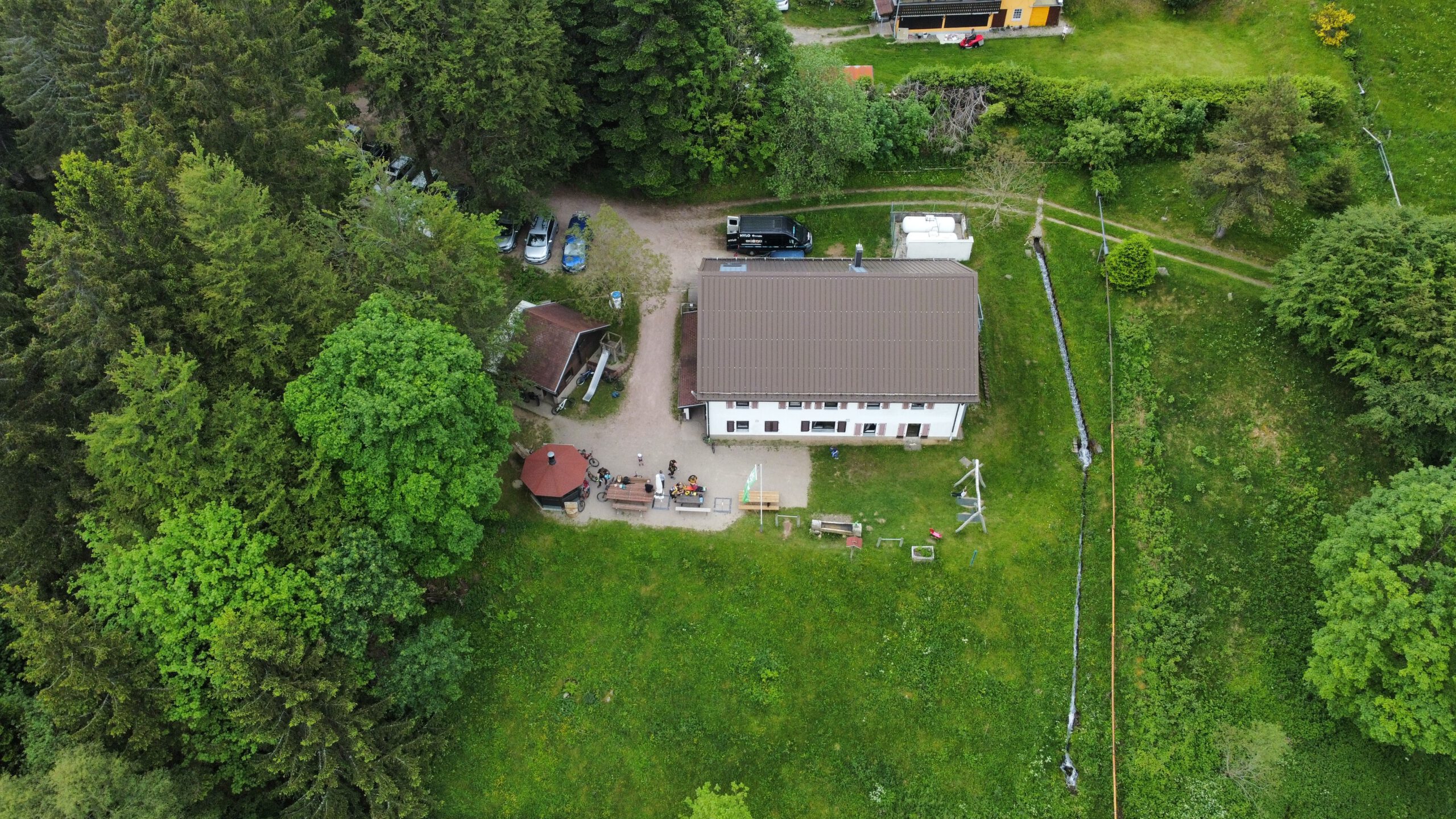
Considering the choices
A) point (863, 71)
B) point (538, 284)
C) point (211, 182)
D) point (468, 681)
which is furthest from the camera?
point (863, 71)

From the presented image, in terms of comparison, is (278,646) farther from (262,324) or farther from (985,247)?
(985,247)

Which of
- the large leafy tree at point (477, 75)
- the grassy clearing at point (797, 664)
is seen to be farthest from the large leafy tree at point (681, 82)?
the grassy clearing at point (797, 664)

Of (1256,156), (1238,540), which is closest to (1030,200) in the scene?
(1256,156)

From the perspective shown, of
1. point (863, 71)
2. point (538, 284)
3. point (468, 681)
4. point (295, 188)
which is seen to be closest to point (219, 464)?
point (468, 681)

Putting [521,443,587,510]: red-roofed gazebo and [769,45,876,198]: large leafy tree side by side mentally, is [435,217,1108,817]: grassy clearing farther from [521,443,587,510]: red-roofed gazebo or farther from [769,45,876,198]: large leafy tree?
[769,45,876,198]: large leafy tree

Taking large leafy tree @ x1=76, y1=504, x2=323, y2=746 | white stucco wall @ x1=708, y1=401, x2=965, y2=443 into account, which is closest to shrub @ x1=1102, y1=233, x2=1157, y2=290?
white stucco wall @ x1=708, y1=401, x2=965, y2=443

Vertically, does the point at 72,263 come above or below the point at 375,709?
above
